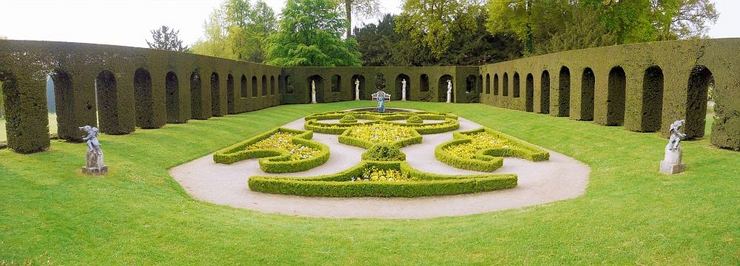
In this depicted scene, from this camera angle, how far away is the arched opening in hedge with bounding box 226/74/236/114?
129 ft

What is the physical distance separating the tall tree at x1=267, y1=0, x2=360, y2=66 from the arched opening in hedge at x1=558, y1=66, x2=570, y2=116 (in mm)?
31897

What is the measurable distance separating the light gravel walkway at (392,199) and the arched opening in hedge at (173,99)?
9889mm

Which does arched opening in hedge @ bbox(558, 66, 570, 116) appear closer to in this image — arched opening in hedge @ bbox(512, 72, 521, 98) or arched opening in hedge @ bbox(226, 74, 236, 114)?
arched opening in hedge @ bbox(512, 72, 521, 98)

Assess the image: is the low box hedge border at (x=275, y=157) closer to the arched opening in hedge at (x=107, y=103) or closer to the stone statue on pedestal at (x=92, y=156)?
the stone statue on pedestal at (x=92, y=156)

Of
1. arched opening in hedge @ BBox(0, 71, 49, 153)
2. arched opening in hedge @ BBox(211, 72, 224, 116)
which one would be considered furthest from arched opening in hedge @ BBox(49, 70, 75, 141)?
arched opening in hedge @ BBox(211, 72, 224, 116)

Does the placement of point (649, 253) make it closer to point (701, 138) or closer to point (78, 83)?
point (701, 138)

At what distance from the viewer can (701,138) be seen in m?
21.2

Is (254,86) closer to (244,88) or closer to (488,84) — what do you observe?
(244,88)

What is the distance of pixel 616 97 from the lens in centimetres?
2688

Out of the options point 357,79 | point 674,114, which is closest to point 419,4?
point 357,79

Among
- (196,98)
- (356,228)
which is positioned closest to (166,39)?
(196,98)

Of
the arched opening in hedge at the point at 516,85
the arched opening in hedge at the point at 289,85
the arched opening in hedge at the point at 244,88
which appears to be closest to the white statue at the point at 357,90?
the arched opening in hedge at the point at 289,85

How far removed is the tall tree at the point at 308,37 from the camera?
5950 centimetres

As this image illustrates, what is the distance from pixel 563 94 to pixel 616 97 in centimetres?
599
